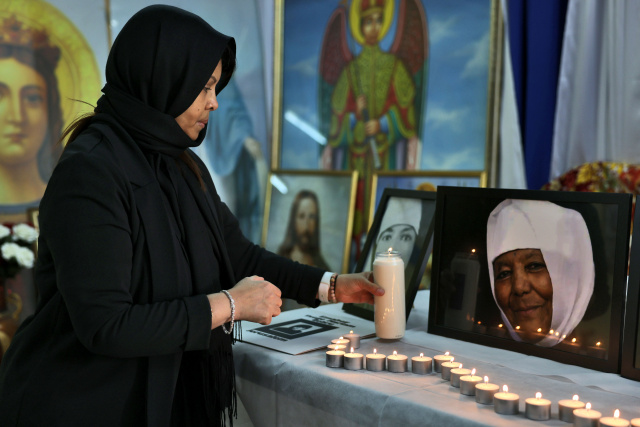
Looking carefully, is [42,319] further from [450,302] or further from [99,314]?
[450,302]

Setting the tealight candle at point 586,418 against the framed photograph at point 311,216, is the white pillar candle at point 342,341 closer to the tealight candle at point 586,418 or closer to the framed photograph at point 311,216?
the tealight candle at point 586,418

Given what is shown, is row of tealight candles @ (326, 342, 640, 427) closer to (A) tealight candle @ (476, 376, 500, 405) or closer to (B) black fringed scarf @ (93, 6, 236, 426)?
(A) tealight candle @ (476, 376, 500, 405)

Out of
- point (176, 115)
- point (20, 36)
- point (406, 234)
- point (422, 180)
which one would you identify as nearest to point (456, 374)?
point (406, 234)

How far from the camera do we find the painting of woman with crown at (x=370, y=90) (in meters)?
2.78

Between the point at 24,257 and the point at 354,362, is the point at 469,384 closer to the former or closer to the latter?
the point at 354,362

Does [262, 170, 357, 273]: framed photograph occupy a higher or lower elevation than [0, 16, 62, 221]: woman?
lower

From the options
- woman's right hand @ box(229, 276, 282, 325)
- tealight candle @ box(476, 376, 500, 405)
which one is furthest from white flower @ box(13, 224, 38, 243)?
tealight candle @ box(476, 376, 500, 405)

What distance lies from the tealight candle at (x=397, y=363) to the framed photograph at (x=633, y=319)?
399mm

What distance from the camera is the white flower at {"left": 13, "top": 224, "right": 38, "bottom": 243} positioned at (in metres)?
2.60

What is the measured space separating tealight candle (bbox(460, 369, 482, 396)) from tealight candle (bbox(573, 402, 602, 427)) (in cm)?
18

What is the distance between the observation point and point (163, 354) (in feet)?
3.70

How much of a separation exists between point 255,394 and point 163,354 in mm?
282

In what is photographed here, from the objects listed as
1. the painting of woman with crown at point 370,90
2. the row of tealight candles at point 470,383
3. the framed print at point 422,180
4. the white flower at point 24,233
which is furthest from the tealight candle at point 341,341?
the white flower at point 24,233

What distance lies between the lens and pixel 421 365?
115 cm
